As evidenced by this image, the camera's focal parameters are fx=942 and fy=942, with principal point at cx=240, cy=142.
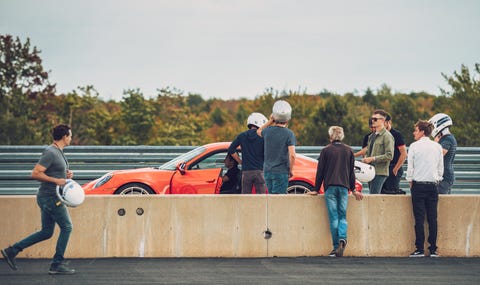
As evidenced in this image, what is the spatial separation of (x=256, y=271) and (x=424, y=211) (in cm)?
260

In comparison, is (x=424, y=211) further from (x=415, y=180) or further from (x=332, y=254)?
(x=332, y=254)

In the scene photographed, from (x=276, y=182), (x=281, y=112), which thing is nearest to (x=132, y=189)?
(x=276, y=182)

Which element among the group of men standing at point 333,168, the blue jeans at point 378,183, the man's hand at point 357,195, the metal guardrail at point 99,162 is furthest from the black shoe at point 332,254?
the metal guardrail at point 99,162

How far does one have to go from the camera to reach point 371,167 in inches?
513

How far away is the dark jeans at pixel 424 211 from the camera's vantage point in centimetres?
1165

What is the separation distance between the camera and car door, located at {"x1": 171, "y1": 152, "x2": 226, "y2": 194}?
46.3 ft

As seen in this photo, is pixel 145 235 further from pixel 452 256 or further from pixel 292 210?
pixel 452 256

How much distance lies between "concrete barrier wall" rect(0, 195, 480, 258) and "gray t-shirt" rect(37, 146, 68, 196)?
1640 millimetres

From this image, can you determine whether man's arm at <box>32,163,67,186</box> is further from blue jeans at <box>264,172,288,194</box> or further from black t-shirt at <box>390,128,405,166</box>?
black t-shirt at <box>390,128,405,166</box>

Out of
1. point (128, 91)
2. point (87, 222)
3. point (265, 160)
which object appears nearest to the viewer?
point (87, 222)

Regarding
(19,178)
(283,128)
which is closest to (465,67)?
(19,178)

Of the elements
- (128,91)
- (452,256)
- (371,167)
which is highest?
(128,91)

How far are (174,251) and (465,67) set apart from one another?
43783 millimetres

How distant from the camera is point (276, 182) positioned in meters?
12.3
